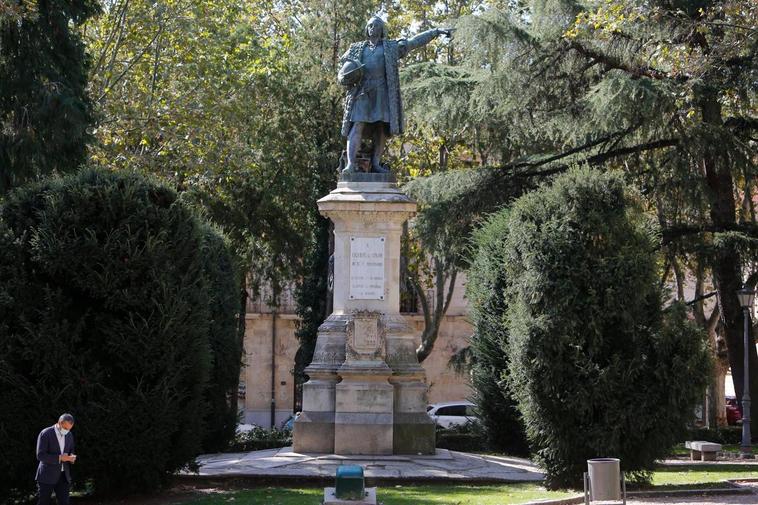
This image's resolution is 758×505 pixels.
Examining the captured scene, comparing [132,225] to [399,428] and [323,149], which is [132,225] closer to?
[399,428]

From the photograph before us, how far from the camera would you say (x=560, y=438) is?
588 inches

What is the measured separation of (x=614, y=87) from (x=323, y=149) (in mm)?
10486

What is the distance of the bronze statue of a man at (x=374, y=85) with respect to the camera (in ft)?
62.0

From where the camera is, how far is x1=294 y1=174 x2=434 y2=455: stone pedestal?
700 inches

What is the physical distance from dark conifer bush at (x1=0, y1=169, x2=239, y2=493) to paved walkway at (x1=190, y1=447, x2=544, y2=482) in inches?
78.6

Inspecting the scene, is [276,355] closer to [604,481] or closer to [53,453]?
[53,453]

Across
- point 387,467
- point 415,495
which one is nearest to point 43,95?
point 387,467

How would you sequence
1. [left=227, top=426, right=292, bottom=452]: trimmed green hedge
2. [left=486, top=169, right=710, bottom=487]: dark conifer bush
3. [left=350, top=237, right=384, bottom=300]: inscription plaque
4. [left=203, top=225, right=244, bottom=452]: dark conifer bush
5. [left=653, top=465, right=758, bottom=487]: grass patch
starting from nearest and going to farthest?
[left=486, top=169, right=710, bottom=487]: dark conifer bush, [left=653, top=465, right=758, bottom=487]: grass patch, [left=350, top=237, right=384, bottom=300]: inscription plaque, [left=203, top=225, right=244, bottom=452]: dark conifer bush, [left=227, top=426, right=292, bottom=452]: trimmed green hedge

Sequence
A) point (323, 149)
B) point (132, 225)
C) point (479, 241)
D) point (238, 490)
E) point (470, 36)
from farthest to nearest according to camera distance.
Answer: point (323, 149) < point (470, 36) < point (479, 241) < point (238, 490) < point (132, 225)

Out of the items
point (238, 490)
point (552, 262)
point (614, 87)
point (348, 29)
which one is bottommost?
point (238, 490)

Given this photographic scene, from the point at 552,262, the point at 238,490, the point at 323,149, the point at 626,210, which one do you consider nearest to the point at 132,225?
the point at 238,490

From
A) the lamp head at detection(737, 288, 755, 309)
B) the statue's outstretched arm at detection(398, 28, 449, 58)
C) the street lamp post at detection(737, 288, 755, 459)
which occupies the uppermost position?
the statue's outstretched arm at detection(398, 28, 449, 58)

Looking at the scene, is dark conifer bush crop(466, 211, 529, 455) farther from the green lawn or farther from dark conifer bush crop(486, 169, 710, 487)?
dark conifer bush crop(486, 169, 710, 487)

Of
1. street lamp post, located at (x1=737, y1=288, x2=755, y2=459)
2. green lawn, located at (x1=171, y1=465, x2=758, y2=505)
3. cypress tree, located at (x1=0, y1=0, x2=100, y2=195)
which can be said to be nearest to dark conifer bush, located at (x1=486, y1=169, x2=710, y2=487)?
green lawn, located at (x1=171, y1=465, x2=758, y2=505)
